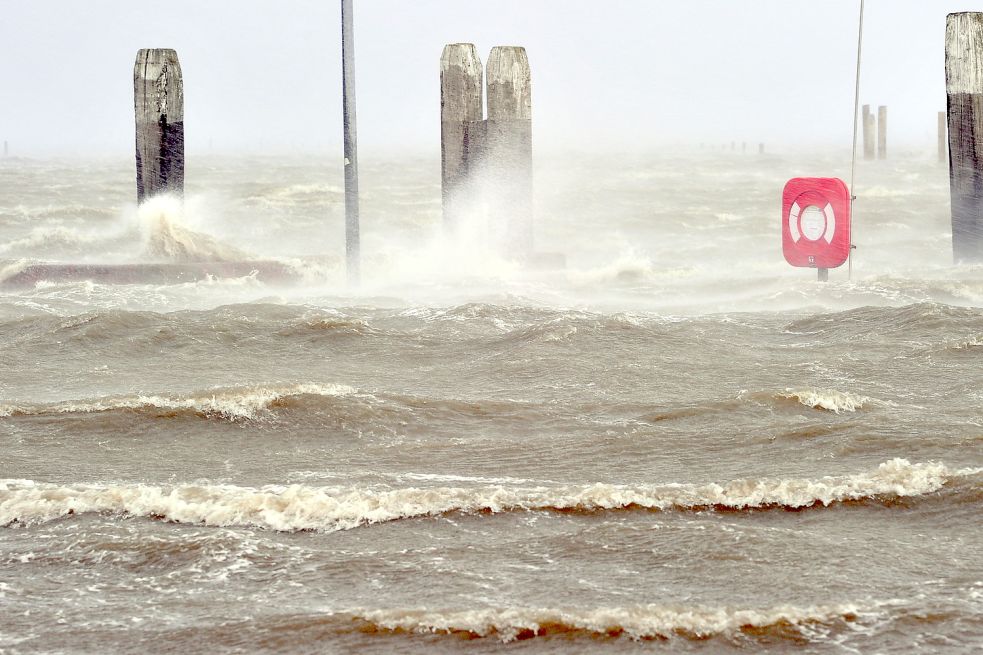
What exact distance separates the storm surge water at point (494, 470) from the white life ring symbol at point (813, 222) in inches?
24.1

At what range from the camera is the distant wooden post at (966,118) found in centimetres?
1166

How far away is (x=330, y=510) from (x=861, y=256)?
14238mm

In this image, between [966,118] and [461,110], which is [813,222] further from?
[461,110]

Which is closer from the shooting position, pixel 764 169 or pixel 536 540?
pixel 536 540

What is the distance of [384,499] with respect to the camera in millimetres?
4938

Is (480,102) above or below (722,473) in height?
above

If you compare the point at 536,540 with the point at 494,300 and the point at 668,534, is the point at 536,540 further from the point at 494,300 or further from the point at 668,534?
the point at 494,300

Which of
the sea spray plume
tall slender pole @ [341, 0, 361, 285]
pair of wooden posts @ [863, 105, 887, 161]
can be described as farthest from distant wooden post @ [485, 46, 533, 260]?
pair of wooden posts @ [863, 105, 887, 161]

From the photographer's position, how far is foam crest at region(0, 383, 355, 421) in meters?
6.69

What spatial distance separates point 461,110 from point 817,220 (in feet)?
13.3

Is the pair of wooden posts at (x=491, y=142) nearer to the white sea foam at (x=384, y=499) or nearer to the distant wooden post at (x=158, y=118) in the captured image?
the distant wooden post at (x=158, y=118)

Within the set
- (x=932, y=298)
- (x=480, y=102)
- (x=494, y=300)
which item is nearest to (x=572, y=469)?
(x=494, y=300)

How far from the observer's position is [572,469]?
5.52 metres

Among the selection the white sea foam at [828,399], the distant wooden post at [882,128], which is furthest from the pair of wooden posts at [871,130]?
the white sea foam at [828,399]
